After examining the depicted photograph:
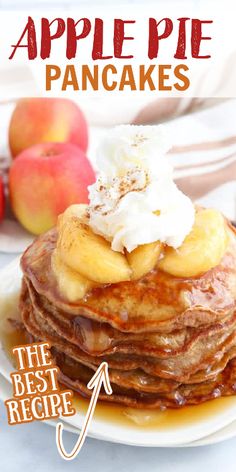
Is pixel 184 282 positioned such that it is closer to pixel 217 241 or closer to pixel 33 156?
pixel 217 241

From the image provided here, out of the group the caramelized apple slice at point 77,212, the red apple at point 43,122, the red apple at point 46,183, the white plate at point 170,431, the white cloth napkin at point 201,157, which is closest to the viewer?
the white plate at point 170,431

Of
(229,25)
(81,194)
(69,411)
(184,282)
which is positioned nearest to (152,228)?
(184,282)

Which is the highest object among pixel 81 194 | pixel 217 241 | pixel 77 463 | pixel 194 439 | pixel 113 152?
pixel 113 152

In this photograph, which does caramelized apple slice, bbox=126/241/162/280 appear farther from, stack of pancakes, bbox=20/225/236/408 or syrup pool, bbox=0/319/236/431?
syrup pool, bbox=0/319/236/431

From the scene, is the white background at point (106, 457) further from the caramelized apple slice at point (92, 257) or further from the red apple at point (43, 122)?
the red apple at point (43, 122)

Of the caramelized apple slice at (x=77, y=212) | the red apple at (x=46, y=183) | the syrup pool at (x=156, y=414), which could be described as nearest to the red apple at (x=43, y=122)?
the red apple at (x=46, y=183)

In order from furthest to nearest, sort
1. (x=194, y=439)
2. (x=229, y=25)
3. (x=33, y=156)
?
(x=229, y=25) < (x=33, y=156) < (x=194, y=439)

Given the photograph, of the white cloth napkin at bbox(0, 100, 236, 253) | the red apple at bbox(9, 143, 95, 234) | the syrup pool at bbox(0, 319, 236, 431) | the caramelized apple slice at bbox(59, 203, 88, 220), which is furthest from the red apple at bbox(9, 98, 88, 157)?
the syrup pool at bbox(0, 319, 236, 431)
